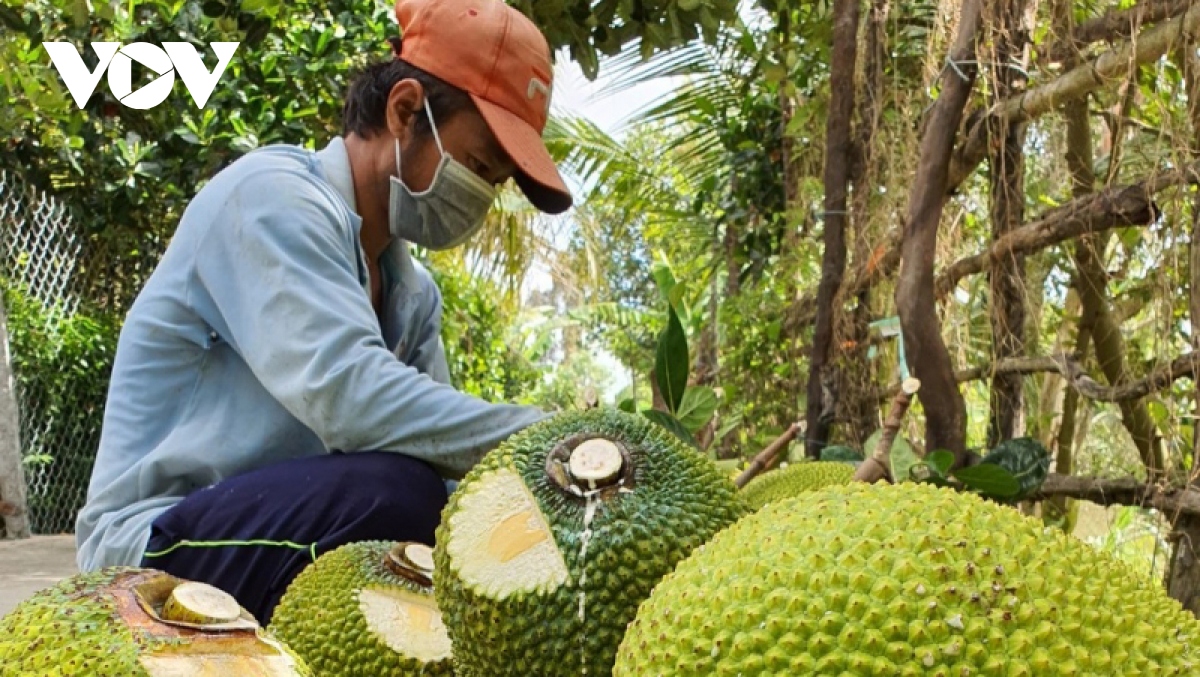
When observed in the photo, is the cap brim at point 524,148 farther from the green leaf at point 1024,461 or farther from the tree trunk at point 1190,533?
the tree trunk at point 1190,533

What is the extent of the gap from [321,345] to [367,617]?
0.51m

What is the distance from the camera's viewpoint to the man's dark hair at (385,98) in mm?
1794

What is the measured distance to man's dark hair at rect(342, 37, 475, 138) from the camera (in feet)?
5.89

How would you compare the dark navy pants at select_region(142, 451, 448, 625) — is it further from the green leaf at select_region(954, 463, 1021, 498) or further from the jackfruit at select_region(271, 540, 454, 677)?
the green leaf at select_region(954, 463, 1021, 498)

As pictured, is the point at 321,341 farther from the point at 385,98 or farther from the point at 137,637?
the point at 137,637

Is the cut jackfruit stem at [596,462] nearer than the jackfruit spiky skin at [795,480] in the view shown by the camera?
Yes

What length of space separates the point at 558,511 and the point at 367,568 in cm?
25

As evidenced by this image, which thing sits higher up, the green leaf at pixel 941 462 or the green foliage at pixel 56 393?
the green leaf at pixel 941 462

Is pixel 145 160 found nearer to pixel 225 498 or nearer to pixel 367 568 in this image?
pixel 225 498

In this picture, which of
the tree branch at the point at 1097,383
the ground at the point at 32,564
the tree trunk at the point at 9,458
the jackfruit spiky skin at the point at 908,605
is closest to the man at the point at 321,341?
the jackfruit spiky skin at the point at 908,605

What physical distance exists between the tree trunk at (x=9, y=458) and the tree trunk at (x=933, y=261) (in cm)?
430

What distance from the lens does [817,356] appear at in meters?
2.84

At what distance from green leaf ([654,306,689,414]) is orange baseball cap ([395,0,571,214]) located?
0.62m

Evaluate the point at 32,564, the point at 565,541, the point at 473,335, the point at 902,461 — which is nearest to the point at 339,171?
the point at 902,461
